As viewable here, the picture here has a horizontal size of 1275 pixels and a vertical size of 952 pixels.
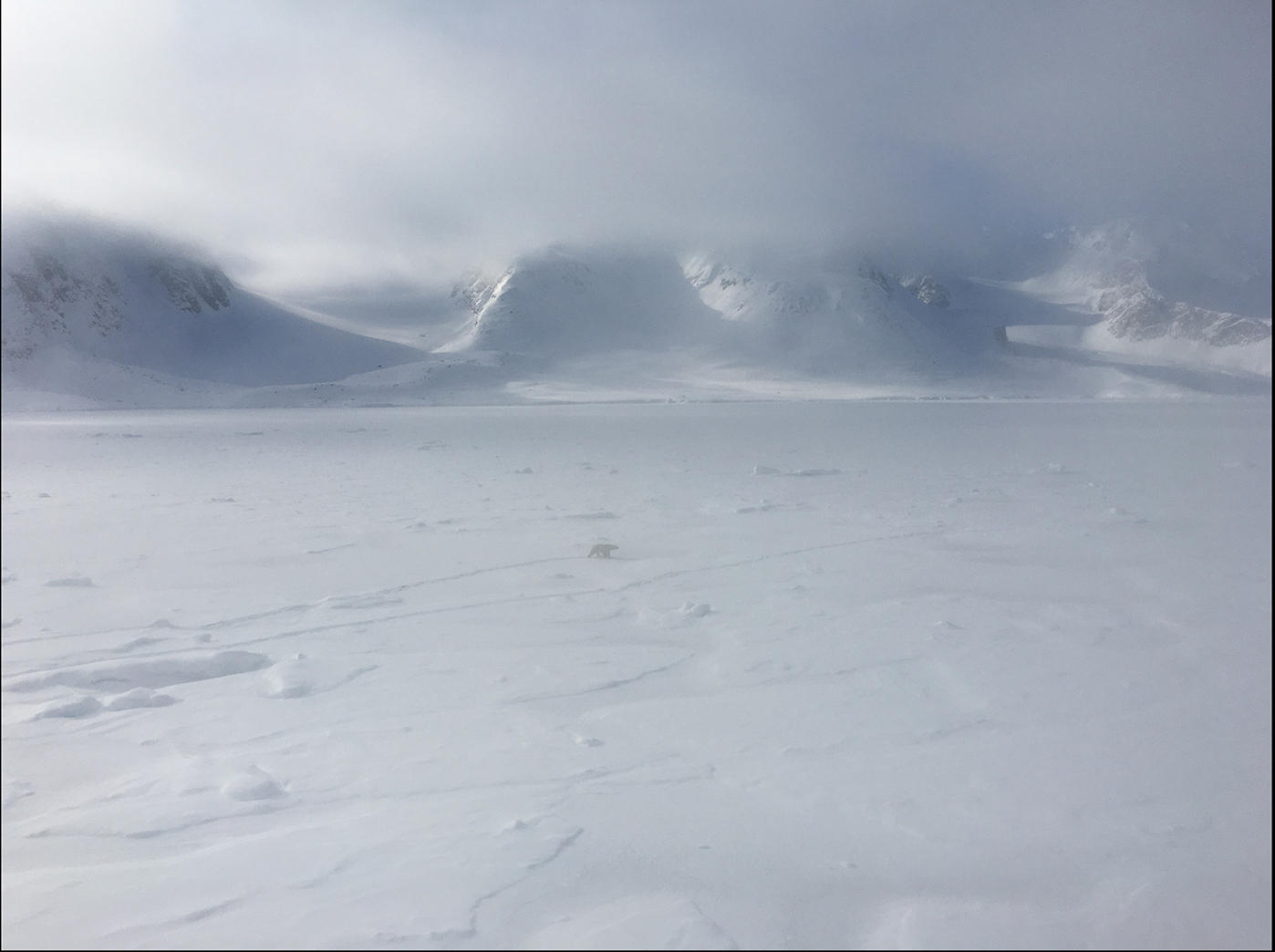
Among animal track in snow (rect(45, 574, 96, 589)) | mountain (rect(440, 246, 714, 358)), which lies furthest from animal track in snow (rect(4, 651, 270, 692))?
mountain (rect(440, 246, 714, 358))

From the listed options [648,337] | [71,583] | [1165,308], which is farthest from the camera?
[648,337]

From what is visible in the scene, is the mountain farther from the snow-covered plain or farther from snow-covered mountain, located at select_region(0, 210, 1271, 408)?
the snow-covered plain

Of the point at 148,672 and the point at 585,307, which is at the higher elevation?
the point at 585,307

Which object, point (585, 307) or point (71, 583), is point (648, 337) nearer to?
point (585, 307)

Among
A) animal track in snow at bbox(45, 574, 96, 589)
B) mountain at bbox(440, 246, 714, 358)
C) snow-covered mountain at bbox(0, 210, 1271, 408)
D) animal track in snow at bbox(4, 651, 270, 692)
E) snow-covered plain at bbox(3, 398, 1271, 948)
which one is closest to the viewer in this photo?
snow-covered plain at bbox(3, 398, 1271, 948)

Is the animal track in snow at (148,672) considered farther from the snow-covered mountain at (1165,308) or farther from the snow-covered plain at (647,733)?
the snow-covered mountain at (1165,308)

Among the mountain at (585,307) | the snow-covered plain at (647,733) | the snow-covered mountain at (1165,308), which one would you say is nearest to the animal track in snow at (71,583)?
the snow-covered plain at (647,733)

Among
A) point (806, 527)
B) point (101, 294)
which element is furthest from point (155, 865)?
point (806, 527)

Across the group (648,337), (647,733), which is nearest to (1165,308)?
(647,733)
